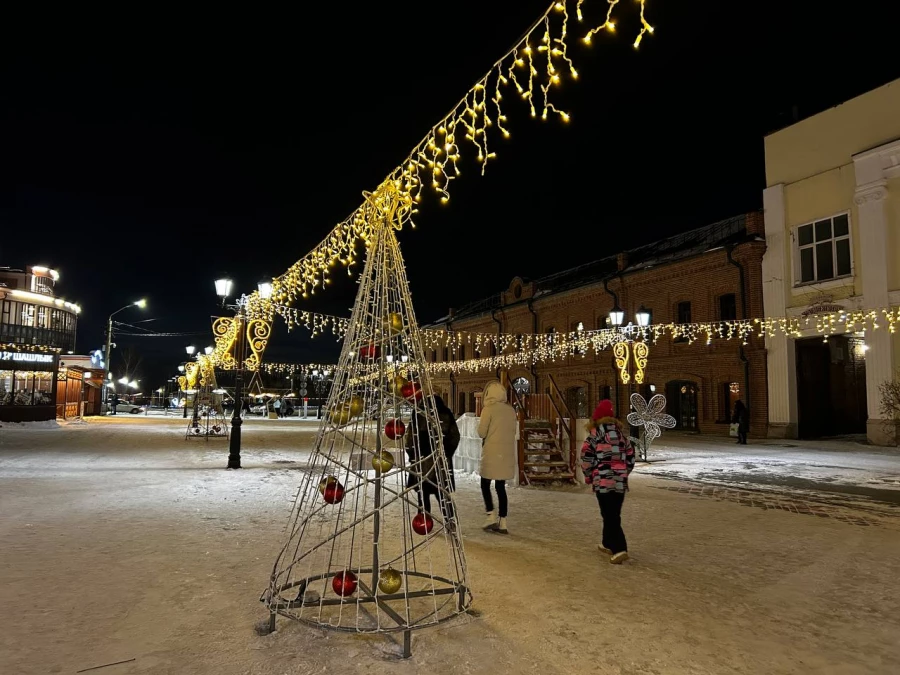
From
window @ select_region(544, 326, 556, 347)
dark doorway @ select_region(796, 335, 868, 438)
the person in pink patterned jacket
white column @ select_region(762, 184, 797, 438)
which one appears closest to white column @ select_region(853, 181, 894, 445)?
dark doorway @ select_region(796, 335, 868, 438)

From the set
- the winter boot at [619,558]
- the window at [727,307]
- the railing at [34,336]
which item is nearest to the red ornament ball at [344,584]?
the winter boot at [619,558]

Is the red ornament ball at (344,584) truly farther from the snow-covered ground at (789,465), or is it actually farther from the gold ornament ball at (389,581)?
the snow-covered ground at (789,465)

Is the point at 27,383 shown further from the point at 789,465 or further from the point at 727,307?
the point at 727,307

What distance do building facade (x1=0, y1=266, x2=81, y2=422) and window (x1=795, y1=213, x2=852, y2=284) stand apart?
31178mm

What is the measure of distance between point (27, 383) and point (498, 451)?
26541 mm

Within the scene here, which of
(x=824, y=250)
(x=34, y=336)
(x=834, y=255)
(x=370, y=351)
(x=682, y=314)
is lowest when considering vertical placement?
(x=370, y=351)

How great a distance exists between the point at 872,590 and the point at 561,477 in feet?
20.1

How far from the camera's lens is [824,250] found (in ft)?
68.6

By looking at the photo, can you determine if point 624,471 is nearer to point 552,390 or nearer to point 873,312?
point 552,390

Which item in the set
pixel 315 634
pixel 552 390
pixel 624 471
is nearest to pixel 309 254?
pixel 552 390

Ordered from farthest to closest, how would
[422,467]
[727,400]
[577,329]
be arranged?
[577,329], [727,400], [422,467]

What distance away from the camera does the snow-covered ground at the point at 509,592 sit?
11.6 feet

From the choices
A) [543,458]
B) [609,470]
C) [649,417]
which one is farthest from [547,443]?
[649,417]

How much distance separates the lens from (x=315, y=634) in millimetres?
3887
